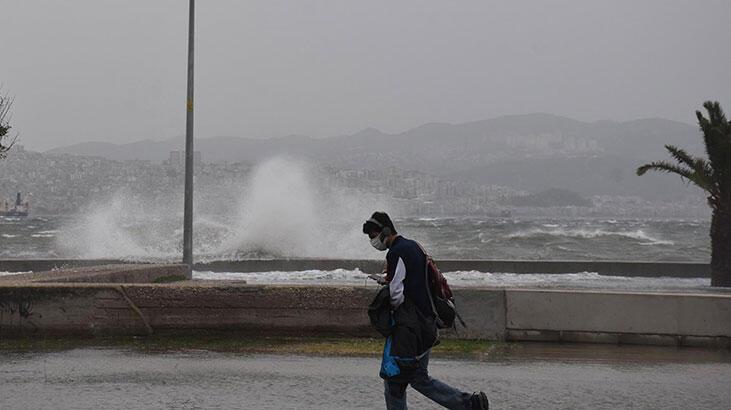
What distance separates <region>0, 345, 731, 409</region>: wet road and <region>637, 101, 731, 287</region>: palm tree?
18.1 m

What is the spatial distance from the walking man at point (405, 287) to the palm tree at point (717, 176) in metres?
22.7

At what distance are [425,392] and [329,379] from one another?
2.37 meters

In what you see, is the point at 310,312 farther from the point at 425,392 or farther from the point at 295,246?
the point at 295,246

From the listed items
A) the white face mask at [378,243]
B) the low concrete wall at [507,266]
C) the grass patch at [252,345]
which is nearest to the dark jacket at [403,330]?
the white face mask at [378,243]

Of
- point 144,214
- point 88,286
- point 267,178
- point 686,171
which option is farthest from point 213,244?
point 144,214

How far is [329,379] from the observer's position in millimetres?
8406

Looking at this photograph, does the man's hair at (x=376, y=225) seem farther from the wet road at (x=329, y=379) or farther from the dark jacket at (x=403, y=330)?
the wet road at (x=329, y=379)

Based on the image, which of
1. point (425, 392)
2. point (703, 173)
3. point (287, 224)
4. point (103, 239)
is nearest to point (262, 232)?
point (287, 224)

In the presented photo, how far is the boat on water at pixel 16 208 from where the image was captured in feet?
600

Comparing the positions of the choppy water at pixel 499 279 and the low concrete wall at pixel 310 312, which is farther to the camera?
the choppy water at pixel 499 279

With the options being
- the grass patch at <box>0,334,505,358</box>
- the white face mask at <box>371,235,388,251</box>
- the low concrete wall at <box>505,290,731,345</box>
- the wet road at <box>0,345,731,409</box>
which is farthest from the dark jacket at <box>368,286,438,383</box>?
Answer: the low concrete wall at <box>505,290,731,345</box>

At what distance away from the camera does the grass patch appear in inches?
392

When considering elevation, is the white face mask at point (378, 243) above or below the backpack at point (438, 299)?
above

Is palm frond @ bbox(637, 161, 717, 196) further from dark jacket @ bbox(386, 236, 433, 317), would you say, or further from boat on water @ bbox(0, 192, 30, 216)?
boat on water @ bbox(0, 192, 30, 216)
